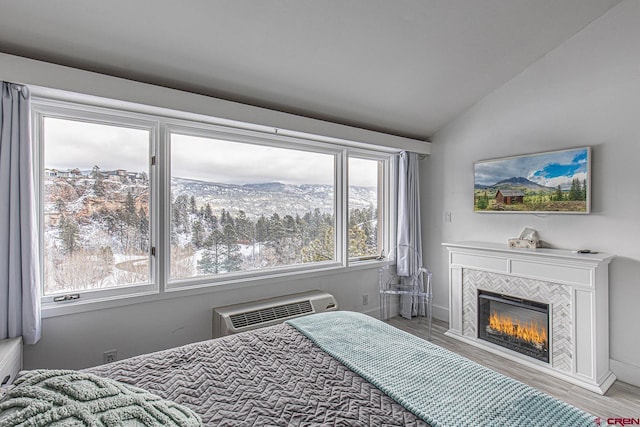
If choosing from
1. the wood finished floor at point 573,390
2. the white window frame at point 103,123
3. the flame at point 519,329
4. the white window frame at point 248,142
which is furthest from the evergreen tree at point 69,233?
the flame at point 519,329

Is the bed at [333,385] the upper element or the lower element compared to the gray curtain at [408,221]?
lower

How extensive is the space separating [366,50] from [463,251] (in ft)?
6.85

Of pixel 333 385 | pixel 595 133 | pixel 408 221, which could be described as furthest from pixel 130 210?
pixel 595 133

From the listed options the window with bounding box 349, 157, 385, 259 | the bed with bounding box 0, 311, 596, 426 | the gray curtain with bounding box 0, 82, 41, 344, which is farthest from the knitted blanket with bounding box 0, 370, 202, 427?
the window with bounding box 349, 157, 385, 259

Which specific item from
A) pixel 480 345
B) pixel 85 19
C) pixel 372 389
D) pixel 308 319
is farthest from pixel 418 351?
pixel 85 19

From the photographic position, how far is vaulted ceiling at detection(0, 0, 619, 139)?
189 centimetres

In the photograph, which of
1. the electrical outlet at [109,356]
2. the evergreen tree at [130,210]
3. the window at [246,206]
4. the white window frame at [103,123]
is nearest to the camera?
the white window frame at [103,123]

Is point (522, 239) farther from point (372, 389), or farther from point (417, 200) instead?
point (372, 389)

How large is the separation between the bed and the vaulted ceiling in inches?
72.8

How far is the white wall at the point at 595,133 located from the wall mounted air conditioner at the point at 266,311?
6.20 feet

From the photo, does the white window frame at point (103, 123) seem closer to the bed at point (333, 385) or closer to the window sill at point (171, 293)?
the window sill at point (171, 293)

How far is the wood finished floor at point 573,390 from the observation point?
2186 millimetres

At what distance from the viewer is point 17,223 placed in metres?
1.93

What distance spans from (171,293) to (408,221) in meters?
2.64
